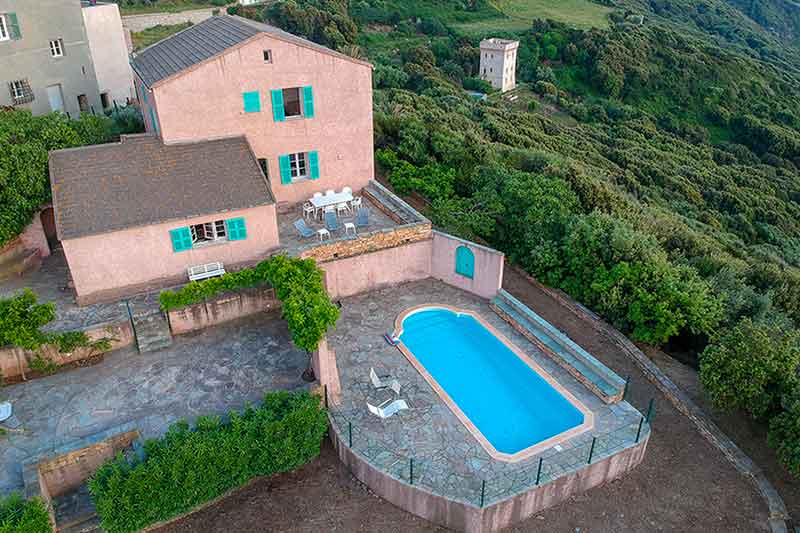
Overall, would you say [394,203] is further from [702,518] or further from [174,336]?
[702,518]

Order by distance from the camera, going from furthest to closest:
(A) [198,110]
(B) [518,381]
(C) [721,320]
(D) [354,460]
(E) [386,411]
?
1. (A) [198,110]
2. (C) [721,320]
3. (B) [518,381]
4. (E) [386,411]
5. (D) [354,460]

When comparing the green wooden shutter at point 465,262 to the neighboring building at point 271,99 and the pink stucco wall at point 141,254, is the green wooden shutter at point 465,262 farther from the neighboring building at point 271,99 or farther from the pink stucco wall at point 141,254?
the pink stucco wall at point 141,254

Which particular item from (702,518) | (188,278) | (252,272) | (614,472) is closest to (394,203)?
(252,272)

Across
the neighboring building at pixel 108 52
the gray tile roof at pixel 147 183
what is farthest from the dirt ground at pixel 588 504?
the neighboring building at pixel 108 52

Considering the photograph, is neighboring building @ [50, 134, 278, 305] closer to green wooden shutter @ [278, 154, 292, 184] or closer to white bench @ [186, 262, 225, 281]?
white bench @ [186, 262, 225, 281]

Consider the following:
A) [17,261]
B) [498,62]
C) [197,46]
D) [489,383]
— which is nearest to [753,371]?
[489,383]
